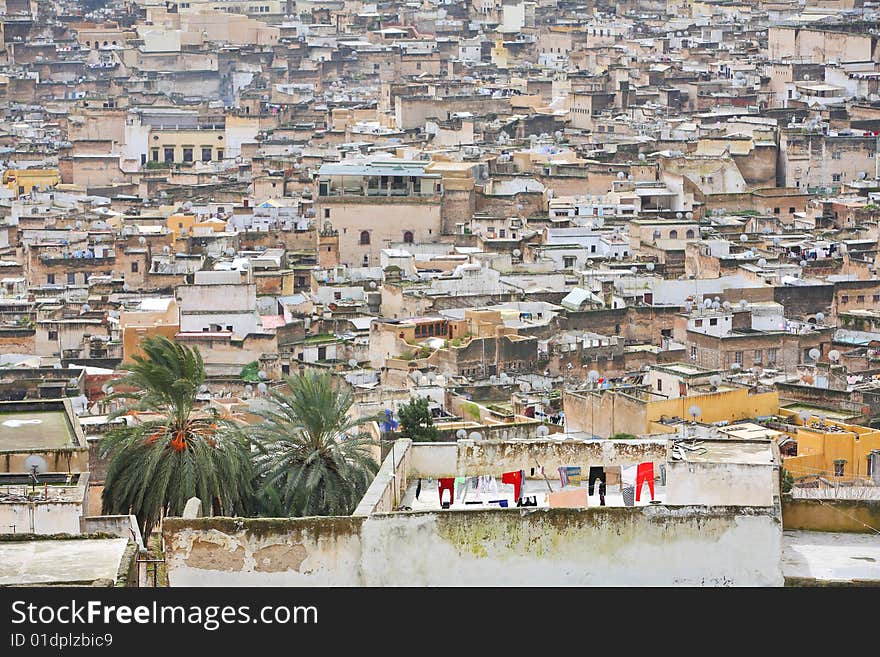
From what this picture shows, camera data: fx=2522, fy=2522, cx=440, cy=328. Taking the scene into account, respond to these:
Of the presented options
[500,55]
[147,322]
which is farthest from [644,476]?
[500,55]

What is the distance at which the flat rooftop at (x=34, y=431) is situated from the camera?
1870 centimetres

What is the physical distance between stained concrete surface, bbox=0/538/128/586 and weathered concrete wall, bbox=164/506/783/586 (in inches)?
20.3

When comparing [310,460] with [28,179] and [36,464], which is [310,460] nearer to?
[36,464]

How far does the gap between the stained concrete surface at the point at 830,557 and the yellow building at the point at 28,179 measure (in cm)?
4145

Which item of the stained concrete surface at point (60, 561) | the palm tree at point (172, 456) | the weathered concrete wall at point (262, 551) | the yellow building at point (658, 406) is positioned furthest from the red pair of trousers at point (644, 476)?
the yellow building at point (658, 406)

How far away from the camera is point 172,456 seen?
17016mm

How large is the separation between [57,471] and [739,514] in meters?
6.85

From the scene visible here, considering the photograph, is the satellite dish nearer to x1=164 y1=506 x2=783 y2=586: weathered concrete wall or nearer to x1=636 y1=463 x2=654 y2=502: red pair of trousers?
x1=636 y1=463 x2=654 y2=502: red pair of trousers

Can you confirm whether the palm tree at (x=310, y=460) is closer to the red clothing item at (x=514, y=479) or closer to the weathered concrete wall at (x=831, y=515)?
the red clothing item at (x=514, y=479)

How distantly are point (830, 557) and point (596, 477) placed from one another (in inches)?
75.7

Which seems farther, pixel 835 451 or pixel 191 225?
pixel 191 225

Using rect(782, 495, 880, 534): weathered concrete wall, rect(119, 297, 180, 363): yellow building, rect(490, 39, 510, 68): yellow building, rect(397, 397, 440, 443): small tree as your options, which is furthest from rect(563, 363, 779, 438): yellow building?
rect(490, 39, 510, 68): yellow building

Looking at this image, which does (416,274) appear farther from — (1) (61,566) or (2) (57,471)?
(1) (61,566)

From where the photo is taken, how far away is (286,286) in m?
40.0
